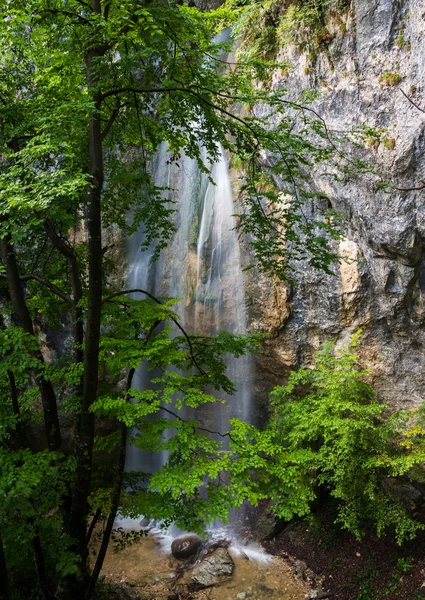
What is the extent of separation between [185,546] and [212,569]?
973 millimetres

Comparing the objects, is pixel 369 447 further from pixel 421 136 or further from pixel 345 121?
pixel 345 121

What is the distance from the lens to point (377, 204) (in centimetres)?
Answer: 695

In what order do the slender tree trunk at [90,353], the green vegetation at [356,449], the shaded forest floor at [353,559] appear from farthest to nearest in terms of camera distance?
the shaded forest floor at [353,559] → the green vegetation at [356,449] → the slender tree trunk at [90,353]

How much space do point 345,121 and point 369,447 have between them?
5527 mm

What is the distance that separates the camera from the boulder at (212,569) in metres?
7.44

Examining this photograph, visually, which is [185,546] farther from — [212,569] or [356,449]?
[356,449]

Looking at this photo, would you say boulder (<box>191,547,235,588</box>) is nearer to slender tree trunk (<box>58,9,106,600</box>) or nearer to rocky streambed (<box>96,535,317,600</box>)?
rocky streambed (<box>96,535,317,600</box>)

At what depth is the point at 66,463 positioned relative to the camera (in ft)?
14.6

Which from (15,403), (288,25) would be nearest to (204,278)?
(288,25)

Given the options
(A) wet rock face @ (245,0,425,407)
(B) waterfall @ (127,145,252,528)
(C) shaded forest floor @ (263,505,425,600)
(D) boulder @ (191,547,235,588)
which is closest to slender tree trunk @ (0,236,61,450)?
(D) boulder @ (191,547,235,588)

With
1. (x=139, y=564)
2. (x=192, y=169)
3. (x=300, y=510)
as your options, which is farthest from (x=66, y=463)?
(x=192, y=169)

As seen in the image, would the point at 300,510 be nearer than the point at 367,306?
Yes

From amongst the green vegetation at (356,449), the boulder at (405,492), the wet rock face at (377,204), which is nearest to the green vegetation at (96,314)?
the green vegetation at (356,449)

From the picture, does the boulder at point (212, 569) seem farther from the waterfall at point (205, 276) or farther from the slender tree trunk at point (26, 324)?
the slender tree trunk at point (26, 324)
